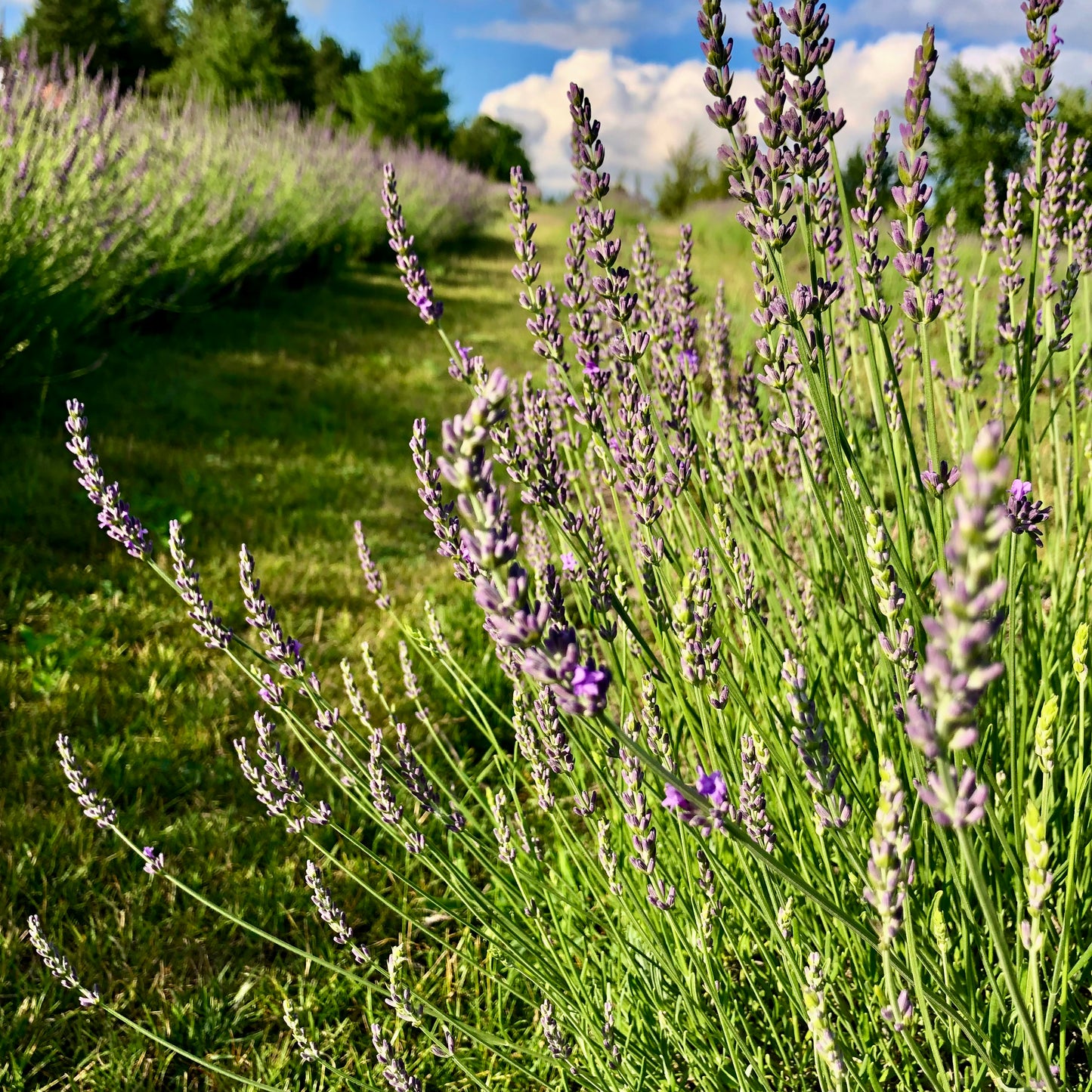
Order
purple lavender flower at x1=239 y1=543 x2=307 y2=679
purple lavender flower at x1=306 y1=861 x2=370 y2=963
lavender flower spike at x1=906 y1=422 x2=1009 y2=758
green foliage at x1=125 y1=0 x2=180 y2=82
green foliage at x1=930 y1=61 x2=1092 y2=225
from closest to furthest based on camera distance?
lavender flower spike at x1=906 y1=422 x2=1009 y2=758 → purple lavender flower at x1=239 y1=543 x2=307 y2=679 → purple lavender flower at x1=306 y1=861 x2=370 y2=963 → green foliage at x1=930 y1=61 x2=1092 y2=225 → green foliage at x1=125 y1=0 x2=180 y2=82

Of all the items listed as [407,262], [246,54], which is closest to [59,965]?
[407,262]

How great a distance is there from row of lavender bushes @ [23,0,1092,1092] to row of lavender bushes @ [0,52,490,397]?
3.77m

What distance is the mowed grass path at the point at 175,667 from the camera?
5.87 feet

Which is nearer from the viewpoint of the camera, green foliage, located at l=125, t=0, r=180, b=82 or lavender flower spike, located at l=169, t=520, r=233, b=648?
lavender flower spike, located at l=169, t=520, r=233, b=648

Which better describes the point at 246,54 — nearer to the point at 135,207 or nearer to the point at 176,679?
the point at 135,207

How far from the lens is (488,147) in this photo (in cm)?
3647

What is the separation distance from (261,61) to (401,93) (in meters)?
3.89

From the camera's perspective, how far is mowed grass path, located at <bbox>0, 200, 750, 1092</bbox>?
1.79 m

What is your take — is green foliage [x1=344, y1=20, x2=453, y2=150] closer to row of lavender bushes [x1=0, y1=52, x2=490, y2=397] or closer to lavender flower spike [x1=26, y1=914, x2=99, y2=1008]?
row of lavender bushes [x1=0, y1=52, x2=490, y2=397]

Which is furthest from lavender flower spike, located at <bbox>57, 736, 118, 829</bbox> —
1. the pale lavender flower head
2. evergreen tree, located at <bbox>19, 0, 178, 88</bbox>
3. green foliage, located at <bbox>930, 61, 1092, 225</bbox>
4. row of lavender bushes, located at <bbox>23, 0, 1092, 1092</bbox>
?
evergreen tree, located at <bbox>19, 0, 178, 88</bbox>

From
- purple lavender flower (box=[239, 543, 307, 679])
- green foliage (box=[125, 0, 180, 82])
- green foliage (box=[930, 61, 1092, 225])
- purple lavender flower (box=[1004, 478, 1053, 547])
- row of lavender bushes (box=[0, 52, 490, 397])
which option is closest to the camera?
purple lavender flower (box=[1004, 478, 1053, 547])

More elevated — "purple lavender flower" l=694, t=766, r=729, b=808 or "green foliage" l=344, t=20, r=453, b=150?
"green foliage" l=344, t=20, r=453, b=150

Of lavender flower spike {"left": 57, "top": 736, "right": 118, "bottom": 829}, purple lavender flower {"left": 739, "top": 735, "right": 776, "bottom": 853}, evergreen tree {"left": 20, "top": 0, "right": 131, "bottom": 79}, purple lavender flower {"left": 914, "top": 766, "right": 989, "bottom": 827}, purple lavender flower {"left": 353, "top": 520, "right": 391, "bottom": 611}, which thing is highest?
evergreen tree {"left": 20, "top": 0, "right": 131, "bottom": 79}

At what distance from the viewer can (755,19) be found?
0.99 m
